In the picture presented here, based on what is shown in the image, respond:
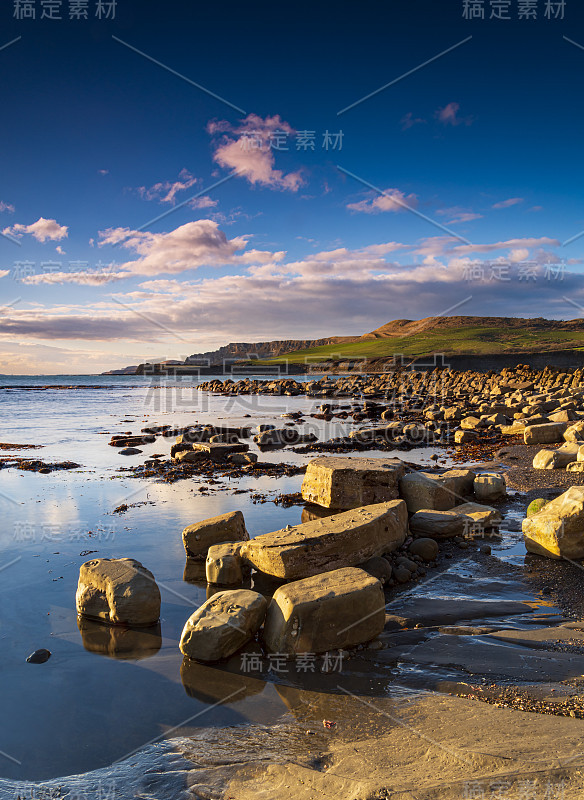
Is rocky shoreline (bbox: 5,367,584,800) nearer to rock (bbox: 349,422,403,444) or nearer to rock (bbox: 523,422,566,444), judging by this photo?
rock (bbox: 523,422,566,444)

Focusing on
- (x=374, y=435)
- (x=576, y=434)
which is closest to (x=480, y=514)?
(x=576, y=434)

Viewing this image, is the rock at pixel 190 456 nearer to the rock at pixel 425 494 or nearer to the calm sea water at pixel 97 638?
the calm sea water at pixel 97 638

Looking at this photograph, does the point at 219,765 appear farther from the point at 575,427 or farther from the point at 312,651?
the point at 575,427

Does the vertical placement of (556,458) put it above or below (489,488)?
above

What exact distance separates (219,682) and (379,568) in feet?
9.00

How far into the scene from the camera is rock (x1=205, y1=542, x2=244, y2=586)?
21.6ft

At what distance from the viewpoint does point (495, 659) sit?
15.1ft

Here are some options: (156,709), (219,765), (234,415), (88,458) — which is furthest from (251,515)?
(234,415)

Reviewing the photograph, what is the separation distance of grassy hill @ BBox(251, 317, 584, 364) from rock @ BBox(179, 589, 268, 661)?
79.4 meters

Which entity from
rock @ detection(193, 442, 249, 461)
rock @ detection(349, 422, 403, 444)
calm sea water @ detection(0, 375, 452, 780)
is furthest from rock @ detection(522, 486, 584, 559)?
rock @ detection(349, 422, 403, 444)

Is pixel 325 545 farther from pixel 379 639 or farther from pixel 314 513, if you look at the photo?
pixel 314 513

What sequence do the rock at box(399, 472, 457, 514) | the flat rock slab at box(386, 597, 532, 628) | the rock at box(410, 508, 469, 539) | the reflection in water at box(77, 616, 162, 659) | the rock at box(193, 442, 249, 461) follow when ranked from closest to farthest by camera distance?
the reflection in water at box(77, 616, 162, 659)
the flat rock slab at box(386, 597, 532, 628)
the rock at box(410, 508, 469, 539)
the rock at box(399, 472, 457, 514)
the rock at box(193, 442, 249, 461)

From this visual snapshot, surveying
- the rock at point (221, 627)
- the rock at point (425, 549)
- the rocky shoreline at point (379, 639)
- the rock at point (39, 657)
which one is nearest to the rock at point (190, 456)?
the rocky shoreline at point (379, 639)

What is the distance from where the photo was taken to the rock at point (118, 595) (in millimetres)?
5539
